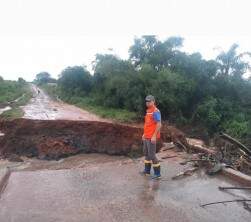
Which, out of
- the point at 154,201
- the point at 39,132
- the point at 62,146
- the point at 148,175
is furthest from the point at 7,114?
the point at 154,201

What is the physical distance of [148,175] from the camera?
7508mm

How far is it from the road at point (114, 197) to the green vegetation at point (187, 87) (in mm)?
12846

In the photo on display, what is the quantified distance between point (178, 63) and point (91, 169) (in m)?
17.6

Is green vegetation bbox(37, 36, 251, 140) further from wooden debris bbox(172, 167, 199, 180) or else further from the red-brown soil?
wooden debris bbox(172, 167, 199, 180)

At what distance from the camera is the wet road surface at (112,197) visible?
539 cm

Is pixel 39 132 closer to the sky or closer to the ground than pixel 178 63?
closer to the ground

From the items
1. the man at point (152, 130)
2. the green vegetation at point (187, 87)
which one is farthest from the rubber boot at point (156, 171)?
the green vegetation at point (187, 87)

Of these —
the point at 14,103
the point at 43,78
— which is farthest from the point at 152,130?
the point at 43,78

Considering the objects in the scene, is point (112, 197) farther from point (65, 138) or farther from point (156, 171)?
point (65, 138)

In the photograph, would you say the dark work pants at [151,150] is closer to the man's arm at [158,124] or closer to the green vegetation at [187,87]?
the man's arm at [158,124]

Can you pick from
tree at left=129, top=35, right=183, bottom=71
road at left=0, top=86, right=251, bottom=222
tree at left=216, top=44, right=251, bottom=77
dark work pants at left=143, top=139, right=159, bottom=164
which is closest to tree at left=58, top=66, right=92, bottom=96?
tree at left=129, top=35, right=183, bottom=71

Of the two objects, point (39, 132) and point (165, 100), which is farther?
point (165, 100)

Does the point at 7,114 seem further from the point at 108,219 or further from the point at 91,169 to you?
the point at 108,219

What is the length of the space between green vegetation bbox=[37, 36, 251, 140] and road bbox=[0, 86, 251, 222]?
12.8 meters
